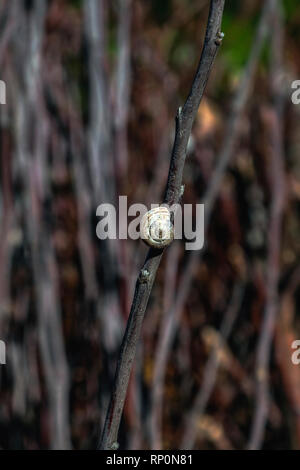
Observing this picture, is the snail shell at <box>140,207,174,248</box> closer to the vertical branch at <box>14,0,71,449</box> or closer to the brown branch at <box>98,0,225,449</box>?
the brown branch at <box>98,0,225,449</box>

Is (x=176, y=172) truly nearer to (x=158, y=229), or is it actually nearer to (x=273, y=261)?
(x=158, y=229)

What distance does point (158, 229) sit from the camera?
47cm

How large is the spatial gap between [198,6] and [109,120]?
→ 109cm

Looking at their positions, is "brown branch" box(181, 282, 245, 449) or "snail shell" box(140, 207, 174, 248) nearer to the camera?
"snail shell" box(140, 207, 174, 248)

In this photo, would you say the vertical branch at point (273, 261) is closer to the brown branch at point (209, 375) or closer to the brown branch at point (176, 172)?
the brown branch at point (209, 375)

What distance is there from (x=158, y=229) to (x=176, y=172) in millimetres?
46

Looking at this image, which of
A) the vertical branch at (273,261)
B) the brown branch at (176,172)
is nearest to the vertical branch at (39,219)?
the vertical branch at (273,261)

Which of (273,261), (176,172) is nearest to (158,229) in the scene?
(176,172)

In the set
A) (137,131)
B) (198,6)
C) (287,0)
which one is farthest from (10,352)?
(198,6)

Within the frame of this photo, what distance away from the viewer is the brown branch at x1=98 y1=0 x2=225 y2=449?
0.45 meters

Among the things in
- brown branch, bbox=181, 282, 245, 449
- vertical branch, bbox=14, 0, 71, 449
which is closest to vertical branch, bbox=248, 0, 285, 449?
brown branch, bbox=181, 282, 245, 449

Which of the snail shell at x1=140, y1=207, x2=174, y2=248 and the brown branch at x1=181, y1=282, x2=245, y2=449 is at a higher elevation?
the snail shell at x1=140, y1=207, x2=174, y2=248

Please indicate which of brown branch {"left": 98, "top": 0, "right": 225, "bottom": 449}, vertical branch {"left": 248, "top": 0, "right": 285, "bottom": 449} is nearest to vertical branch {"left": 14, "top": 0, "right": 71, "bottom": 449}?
vertical branch {"left": 248, "top": 0, "right": 285, "bottom": 449}
